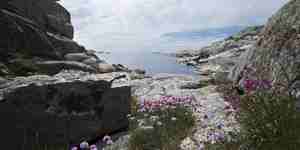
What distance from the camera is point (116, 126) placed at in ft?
30.7

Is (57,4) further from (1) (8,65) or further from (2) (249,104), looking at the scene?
(2) (249,104)

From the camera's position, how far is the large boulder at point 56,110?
7.36 meters

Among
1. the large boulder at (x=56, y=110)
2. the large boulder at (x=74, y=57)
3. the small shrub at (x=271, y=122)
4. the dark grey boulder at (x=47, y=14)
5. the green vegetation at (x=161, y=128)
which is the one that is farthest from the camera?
the large boulder at (x=74, y=57)

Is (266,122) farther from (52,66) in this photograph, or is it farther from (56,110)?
(52,66)

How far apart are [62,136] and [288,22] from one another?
265 inches

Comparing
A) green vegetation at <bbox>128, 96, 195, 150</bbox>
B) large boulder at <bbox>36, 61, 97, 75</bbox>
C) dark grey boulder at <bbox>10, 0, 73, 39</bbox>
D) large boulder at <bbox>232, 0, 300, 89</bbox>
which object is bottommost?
green vegetation at <bbox>128, 96, 195, 150</bbox>

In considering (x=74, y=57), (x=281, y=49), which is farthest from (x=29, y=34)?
(x=281, y=49)

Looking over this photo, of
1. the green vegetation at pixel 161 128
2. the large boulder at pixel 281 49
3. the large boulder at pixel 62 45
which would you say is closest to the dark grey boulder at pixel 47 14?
the large boulder at pixel 62 45

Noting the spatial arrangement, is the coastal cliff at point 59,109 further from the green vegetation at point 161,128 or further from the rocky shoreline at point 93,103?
the green vegetation at point 161,128

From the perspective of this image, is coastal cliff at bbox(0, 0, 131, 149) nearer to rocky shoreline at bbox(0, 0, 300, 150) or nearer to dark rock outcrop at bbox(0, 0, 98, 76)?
rocky shoreline at bbox(0, 0, 300, 150)

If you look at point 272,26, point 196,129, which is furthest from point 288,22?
point 196,129

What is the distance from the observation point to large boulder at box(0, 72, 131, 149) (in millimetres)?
7359

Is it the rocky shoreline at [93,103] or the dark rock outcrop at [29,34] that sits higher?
the dark rock outcrop at [29,34]

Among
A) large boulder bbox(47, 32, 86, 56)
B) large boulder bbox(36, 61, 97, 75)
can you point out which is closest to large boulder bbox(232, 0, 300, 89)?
large boulder bbox(36, 61, 97, 75)
